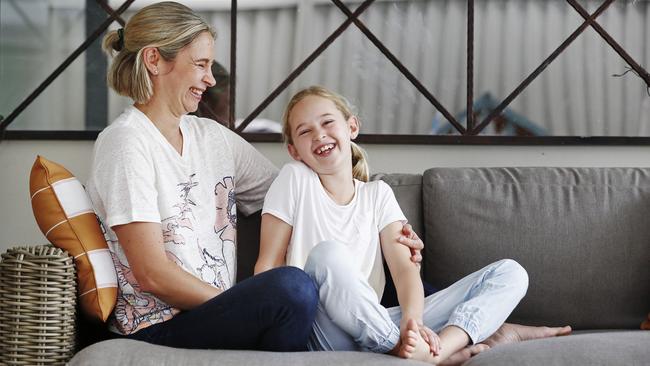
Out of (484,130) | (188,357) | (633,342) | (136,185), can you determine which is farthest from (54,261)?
(484,130)

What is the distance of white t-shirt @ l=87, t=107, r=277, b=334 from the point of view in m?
2.06

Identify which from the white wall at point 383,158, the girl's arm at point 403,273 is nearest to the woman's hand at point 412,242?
the girl's arm at point 403,273

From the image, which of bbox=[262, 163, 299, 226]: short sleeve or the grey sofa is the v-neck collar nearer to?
bbox=[262, 163, 299, 226]: short sleeve

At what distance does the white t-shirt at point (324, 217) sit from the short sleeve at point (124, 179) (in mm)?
371

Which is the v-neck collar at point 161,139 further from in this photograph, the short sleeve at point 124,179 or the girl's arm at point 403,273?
the girl's arm at point 403,273

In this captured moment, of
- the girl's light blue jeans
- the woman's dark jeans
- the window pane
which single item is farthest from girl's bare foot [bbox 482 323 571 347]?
the window pane

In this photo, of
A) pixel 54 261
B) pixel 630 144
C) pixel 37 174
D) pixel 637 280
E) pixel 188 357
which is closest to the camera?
pixel 188 357

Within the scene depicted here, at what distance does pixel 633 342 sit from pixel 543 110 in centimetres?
108

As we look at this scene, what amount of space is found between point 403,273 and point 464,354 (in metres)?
0.26

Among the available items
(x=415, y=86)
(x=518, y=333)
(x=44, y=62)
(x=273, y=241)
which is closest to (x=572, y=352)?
(x=518, y=333)

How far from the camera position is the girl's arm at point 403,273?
83.2 inches

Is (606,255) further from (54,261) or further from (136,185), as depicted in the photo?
(54,261)

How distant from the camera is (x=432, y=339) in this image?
79.1 inches

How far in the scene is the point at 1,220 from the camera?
292 cm
